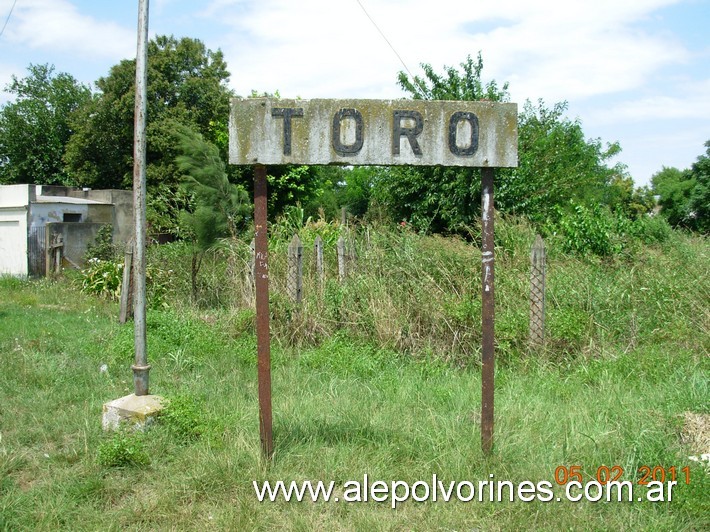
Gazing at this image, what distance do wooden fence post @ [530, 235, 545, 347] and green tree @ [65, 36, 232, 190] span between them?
23256 millimetres

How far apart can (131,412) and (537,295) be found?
4572 millimetres

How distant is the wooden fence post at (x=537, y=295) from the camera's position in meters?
7.34

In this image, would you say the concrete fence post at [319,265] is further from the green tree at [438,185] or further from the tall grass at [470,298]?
the green tree at [438,185]

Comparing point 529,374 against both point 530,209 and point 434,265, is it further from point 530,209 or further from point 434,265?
point 530,209

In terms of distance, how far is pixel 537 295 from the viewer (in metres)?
7.41

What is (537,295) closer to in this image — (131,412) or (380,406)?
(380,406)

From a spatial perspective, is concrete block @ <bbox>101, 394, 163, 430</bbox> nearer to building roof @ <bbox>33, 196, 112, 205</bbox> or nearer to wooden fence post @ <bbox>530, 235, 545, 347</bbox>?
wooden fence post @ <bbox>530, 235, 545, 347</bbox>

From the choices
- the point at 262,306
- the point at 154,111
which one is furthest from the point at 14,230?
the point at 262,306

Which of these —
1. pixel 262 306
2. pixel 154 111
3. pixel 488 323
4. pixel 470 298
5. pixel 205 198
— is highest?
pixel 154 111

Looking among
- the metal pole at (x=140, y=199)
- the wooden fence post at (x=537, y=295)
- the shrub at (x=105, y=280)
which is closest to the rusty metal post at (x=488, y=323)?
the metal pole at (x=140, y=199)

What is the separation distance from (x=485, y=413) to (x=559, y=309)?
3.78 m

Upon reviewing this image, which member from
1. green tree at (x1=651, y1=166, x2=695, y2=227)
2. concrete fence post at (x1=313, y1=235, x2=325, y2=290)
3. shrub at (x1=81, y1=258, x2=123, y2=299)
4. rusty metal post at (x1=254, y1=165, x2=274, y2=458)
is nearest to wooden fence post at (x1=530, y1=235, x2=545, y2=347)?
concrete fence post at (x1=313, y1=235, x2=325, y2=290)

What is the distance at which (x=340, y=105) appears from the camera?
4.38 metres

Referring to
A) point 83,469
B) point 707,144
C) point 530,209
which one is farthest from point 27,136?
point 83,469
